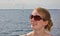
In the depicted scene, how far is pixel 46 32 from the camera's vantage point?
3.62 ft

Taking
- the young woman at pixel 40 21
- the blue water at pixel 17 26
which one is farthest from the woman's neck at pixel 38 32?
the blue water at pixel 17 26

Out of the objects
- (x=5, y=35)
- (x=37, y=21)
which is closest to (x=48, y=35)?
(x=37, y=21)

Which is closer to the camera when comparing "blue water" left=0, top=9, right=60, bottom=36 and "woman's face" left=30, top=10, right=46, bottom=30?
"woman's face" left=30, top=10, right=46, bottom=30

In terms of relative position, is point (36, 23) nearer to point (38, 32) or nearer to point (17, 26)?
point (38, 32)

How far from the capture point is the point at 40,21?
1.04 meters

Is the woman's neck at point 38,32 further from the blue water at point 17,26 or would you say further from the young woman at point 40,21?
the blue water at point 17,26

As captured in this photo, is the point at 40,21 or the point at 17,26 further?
the point at 17,26

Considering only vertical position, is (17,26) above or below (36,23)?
below

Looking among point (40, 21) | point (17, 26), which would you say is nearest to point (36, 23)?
point (40, 21)

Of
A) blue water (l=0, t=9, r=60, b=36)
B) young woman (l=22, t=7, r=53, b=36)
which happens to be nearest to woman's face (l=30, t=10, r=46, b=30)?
young woman (l=22, t=7, r=53, b=36)

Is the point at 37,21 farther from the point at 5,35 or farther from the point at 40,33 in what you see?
the point at 5,35

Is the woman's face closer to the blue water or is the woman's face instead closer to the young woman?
the young woman

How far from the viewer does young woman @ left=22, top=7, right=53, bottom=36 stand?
3.32ft

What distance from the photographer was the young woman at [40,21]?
1.01 meters
